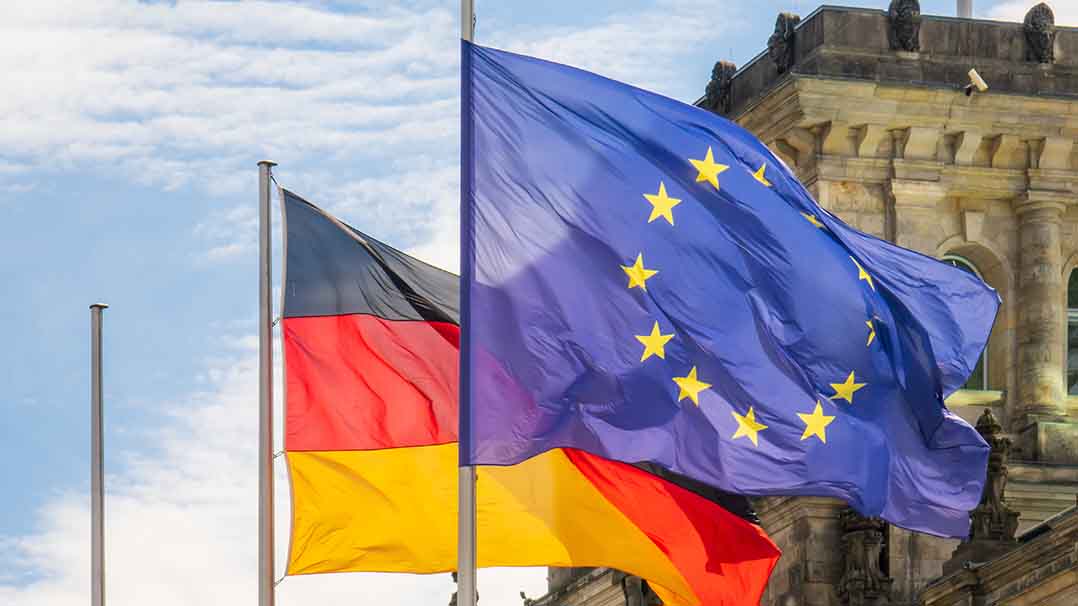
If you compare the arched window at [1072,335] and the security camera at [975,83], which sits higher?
the security camera at [975,83]

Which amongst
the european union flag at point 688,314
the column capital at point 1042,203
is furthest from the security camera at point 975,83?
the european union flag at point 688,314

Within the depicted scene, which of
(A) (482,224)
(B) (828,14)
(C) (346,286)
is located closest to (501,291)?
(A) (482,224)

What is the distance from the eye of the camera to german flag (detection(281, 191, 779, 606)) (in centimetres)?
2931

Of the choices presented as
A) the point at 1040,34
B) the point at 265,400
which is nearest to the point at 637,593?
the point at 1040,34

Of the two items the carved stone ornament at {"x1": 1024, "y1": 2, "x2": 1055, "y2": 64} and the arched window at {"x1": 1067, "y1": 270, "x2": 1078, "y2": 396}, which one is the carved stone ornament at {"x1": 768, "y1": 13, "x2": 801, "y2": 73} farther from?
the arched window at {"x1": 1067, "y1": 270, "x2": 1078, "y2": 396}

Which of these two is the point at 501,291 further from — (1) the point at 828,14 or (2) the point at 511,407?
(1) the point at 828,14

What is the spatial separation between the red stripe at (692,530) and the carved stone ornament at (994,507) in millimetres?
15778

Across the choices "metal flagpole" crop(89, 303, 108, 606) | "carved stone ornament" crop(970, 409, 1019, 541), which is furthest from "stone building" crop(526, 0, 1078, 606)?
"metal flagpole" crop(89, 303, 108, 606)

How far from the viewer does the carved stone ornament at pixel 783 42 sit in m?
51.6

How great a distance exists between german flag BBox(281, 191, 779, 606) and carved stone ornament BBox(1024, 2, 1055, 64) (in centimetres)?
2405

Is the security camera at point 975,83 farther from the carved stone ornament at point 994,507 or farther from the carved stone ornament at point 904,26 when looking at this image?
the carved stone ornament at point 994,507

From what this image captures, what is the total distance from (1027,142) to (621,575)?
34.0 feet

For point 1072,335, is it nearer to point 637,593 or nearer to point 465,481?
point 637,593

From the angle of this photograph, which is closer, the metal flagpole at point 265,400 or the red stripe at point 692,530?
the metal flagpole at point 265,400
